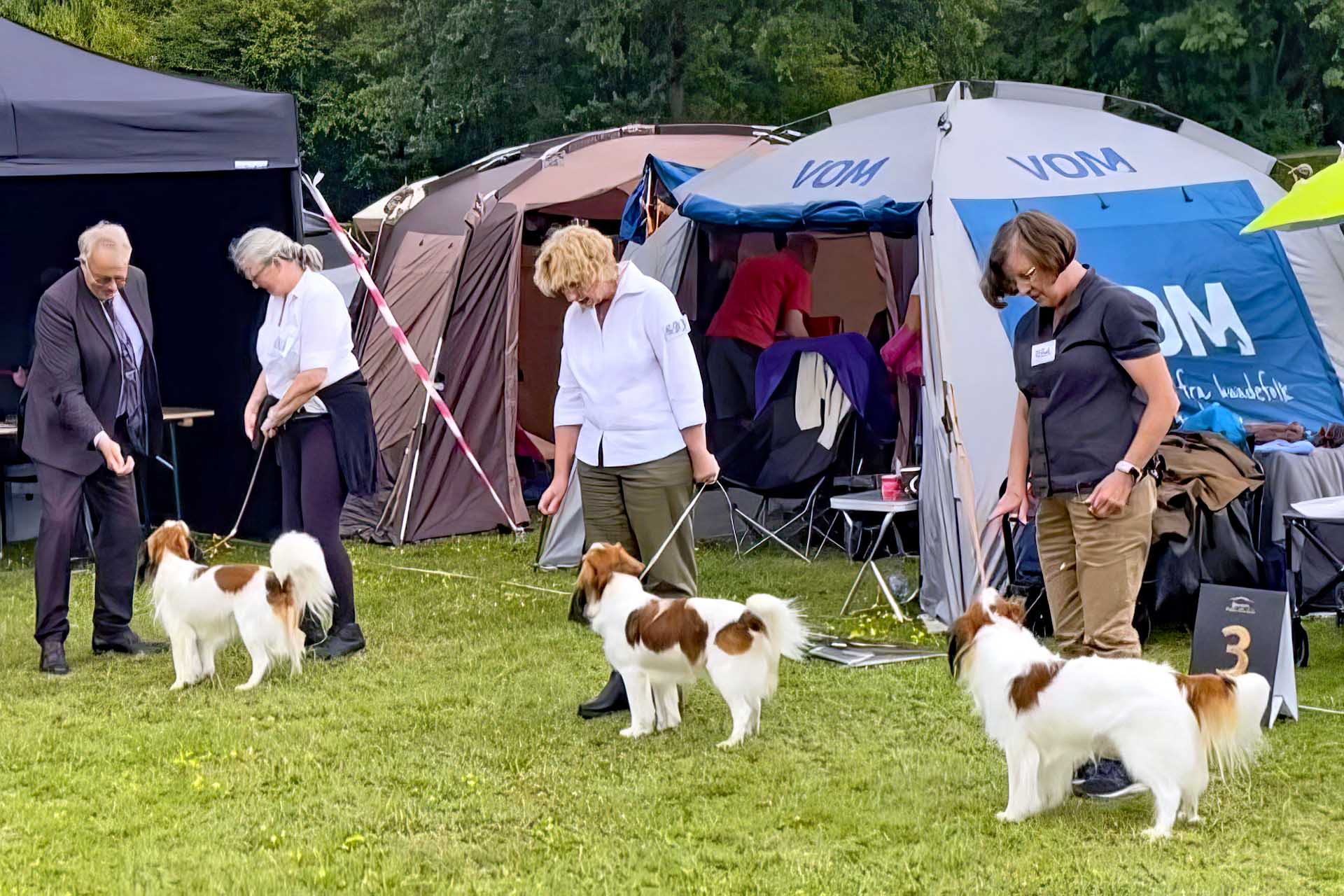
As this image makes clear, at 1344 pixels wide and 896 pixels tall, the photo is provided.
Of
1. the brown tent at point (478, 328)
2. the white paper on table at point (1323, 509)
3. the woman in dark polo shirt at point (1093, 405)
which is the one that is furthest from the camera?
the brown tent at point (478, 328)

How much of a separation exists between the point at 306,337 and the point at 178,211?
11.4ft

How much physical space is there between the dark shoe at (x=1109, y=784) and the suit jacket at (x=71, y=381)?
3.69 m

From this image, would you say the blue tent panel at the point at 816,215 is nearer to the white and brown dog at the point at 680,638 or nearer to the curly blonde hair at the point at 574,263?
the curly blonde hair at the point at 574,263

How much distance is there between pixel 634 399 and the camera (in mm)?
4629

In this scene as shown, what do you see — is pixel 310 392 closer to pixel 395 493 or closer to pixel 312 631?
pixel 312 631

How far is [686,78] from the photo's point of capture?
24.6m

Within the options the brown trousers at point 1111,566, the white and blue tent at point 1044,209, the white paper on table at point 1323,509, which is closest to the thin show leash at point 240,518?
the white and blue tent at point 1044,209

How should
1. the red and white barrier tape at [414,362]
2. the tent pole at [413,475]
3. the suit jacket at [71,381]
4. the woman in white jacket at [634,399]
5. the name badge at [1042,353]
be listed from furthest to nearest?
the tent pole at [413,475] < the red and white barrier tape at [414,362] < the suit jacket at [71,381] < the woman in white jacket at [634,399] < the name badge at [1042,353]

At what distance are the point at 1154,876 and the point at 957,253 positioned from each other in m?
3.53

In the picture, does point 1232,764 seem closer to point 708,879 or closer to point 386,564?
point 708,879

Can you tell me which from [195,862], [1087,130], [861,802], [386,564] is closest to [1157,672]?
[861,802]

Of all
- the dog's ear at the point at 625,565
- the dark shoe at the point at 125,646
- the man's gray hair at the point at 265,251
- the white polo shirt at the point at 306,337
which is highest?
the man's gray hair at the point at 265,251

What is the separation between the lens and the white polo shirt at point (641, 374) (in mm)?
4625

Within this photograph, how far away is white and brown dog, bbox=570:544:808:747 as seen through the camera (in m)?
4.38
